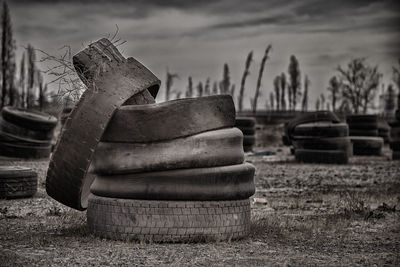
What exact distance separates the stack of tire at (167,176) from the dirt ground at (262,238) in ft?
0.69

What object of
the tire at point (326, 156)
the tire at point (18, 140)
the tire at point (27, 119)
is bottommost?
the tire at point (326, 156)

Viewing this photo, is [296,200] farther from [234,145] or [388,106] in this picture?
[388,106]

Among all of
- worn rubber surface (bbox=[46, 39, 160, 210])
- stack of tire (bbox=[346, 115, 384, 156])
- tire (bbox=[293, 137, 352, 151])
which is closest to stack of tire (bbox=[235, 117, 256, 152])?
stack of tire (bbox=[346, 115, 384, 156])

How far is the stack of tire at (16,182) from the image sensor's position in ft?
34.1

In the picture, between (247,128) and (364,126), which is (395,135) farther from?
(247,128)

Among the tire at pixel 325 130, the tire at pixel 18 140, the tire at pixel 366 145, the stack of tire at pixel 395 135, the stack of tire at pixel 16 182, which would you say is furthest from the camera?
the tire at pixel 366 145

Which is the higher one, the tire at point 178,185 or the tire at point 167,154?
the tire at point 167,154

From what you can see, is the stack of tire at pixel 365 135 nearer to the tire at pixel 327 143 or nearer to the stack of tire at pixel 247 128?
the stack of tire at pixel 247 128

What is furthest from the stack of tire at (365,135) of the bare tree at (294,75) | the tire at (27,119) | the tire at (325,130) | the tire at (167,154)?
the bare tree at (294,75)

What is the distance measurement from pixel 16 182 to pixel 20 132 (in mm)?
9038

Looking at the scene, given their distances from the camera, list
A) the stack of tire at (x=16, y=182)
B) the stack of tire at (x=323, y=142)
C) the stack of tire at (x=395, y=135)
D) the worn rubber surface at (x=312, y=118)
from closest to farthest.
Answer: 1. the stack of tire at (x=16, y=182)
2. the stack of tire at (x=323, y=142)
3. the worn rubber surface at (x=312, y=118)
4. the stack of tire at (x=395, y=135)

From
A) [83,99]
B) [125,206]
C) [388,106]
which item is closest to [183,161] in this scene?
[125,206]

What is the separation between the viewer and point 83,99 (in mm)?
6738

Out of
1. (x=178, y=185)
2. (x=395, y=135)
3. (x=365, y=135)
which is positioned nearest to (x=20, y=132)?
(x=395, y=135)
